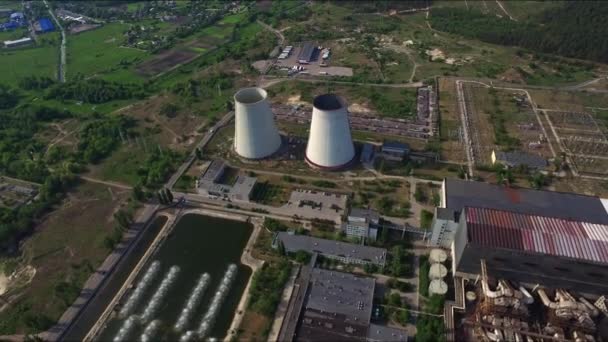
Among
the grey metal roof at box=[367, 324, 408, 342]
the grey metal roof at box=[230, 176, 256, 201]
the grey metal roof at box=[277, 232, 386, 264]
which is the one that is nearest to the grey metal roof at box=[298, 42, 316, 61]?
the grey metal roof at box=[230, 176, 256, 201]

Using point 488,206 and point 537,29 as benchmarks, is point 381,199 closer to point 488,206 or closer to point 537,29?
point 488,206

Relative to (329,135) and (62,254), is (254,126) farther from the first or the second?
(62,254)

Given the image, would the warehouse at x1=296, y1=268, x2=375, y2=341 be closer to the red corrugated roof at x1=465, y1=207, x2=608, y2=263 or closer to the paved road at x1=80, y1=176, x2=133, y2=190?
the red corrugated roof at x1=465, y1=207, x2=608, y2=263

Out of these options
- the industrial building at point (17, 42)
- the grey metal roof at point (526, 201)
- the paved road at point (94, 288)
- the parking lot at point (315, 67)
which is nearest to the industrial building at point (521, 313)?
the grey metal roof at point (526, 201)

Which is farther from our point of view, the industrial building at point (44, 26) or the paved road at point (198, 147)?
the industrial building at point (44, 26)

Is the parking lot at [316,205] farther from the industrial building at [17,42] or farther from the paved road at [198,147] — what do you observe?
the industrial building at [17,42]
